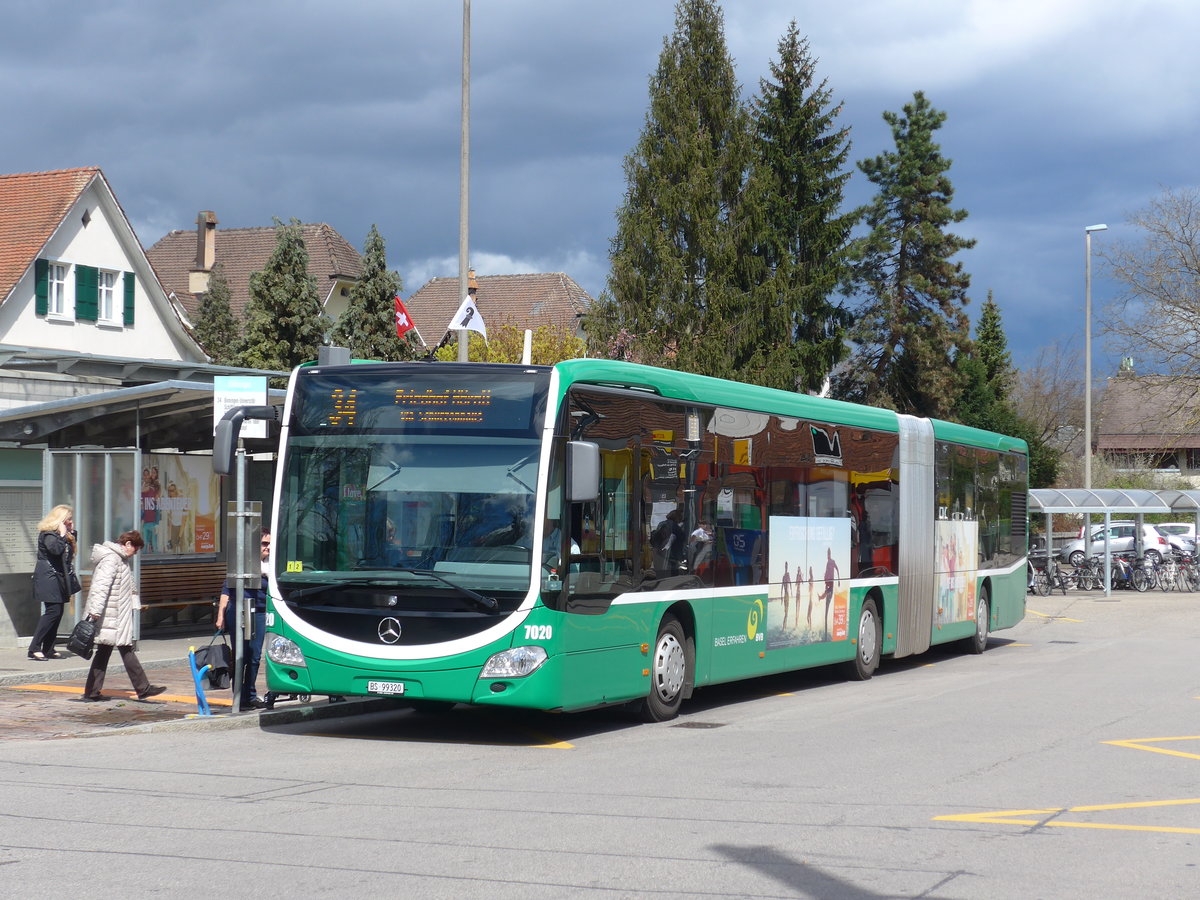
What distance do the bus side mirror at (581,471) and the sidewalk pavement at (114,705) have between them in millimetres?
3578

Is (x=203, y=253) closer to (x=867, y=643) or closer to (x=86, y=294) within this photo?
(x=86, y=294)

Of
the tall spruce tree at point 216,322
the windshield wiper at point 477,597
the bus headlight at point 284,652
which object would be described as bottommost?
the bus headlight at point 284,652

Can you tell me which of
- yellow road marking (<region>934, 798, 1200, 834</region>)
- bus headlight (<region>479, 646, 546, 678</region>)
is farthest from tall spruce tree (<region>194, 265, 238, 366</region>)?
yellow road marking (<region>934, 798, 1200, 834</region>)

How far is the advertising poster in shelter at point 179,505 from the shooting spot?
2105cm

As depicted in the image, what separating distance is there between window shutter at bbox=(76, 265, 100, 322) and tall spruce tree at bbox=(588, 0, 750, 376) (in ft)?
58.6

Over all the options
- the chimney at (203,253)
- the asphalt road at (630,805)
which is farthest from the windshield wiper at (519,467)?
the chimney at (203,253)

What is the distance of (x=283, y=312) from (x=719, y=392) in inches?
1412

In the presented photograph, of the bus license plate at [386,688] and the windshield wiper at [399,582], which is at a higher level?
the windshield wiper at [399,582]

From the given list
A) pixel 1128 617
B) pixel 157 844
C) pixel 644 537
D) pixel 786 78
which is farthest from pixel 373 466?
pixel 786 78

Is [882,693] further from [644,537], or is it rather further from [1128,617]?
[1128,617]

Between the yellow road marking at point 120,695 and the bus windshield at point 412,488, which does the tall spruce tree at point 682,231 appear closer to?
the yellow road marking at point 120,695

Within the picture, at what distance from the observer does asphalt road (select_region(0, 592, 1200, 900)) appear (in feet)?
22.2

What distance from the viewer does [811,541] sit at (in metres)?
16.5

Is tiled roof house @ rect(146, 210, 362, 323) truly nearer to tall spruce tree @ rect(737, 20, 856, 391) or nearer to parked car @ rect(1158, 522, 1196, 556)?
tall spruce tree @ rect(737, 20, 856, 391)
